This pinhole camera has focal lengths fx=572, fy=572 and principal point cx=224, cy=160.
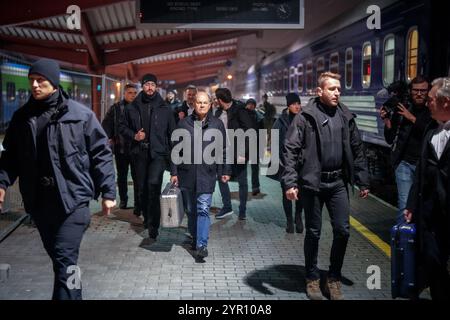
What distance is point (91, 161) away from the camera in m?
4.23

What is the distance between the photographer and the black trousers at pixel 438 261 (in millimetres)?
3982

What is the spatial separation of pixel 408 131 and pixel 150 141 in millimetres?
3101

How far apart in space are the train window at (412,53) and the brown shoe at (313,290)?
4.83m

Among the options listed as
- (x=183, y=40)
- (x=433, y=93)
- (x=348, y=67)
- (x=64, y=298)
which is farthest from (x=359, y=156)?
(x=183, y=40)

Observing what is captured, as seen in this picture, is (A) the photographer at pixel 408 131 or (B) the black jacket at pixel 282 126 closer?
(A) the photographer at pixel 408 131

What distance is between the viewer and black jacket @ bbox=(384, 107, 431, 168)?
19.2ft

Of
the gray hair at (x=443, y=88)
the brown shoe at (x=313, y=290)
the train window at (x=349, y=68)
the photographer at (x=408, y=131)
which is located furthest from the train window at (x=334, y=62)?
the gray hair at (x=443, y=88)

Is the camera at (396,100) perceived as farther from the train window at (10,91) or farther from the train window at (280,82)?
the train window at (280,82)

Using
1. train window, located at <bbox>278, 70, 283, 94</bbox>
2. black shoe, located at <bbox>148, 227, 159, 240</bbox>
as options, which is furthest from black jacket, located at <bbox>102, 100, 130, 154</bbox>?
train window, located at <bbox>278, 70, 283, 94</bbox>

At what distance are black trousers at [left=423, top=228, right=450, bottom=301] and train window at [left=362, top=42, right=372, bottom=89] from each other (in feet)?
24.0

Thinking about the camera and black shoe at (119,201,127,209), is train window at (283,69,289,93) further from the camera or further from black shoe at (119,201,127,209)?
the camera

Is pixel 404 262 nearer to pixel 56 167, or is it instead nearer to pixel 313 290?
pixel 313 290

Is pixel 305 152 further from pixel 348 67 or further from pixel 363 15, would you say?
pixel 348 67
